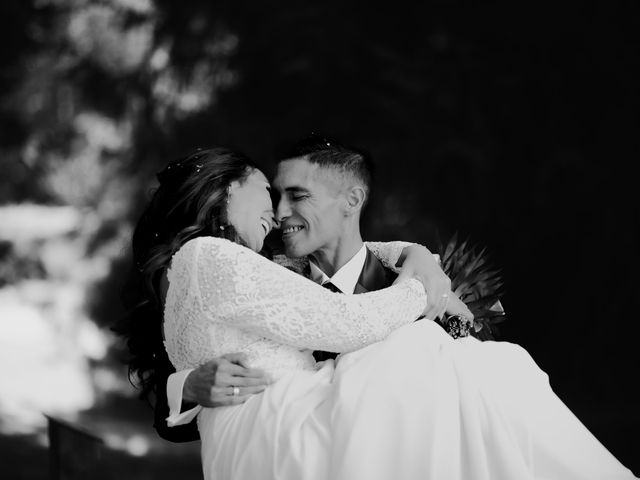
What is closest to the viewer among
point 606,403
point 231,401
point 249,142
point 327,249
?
point 231,401

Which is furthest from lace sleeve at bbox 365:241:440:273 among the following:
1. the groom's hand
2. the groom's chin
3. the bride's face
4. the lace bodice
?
the groom's hand

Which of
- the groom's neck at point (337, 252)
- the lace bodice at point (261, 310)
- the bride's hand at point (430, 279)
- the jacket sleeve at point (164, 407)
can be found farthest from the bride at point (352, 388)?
the groom's neck at point (337, 252)

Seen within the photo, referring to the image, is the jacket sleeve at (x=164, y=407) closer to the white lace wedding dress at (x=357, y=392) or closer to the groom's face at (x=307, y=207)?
the white lace wedding dress at (x=357, y=392)

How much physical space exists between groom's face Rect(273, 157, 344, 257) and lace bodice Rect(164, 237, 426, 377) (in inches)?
22.4

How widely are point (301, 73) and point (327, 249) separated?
2692mm

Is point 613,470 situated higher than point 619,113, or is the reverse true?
point 619,113

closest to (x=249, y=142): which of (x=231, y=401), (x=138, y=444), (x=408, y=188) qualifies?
(x=408, y=188)

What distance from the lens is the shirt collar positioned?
240cm

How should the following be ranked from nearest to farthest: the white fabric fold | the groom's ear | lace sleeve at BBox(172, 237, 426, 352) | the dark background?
1. lace sleeve at BBox(172, 237, 426, 352)
2. the white fabric fold
3. the groom's ear
4. the dark background

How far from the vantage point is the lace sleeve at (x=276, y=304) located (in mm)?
1738

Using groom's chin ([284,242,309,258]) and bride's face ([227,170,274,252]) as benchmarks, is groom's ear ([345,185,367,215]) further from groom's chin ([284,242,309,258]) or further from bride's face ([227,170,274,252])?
bride's face ([227,170,274,252])

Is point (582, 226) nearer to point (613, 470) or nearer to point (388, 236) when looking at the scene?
point (388, 236)

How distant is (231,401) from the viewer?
1783 mm

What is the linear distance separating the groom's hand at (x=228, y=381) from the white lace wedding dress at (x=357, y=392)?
2cm
